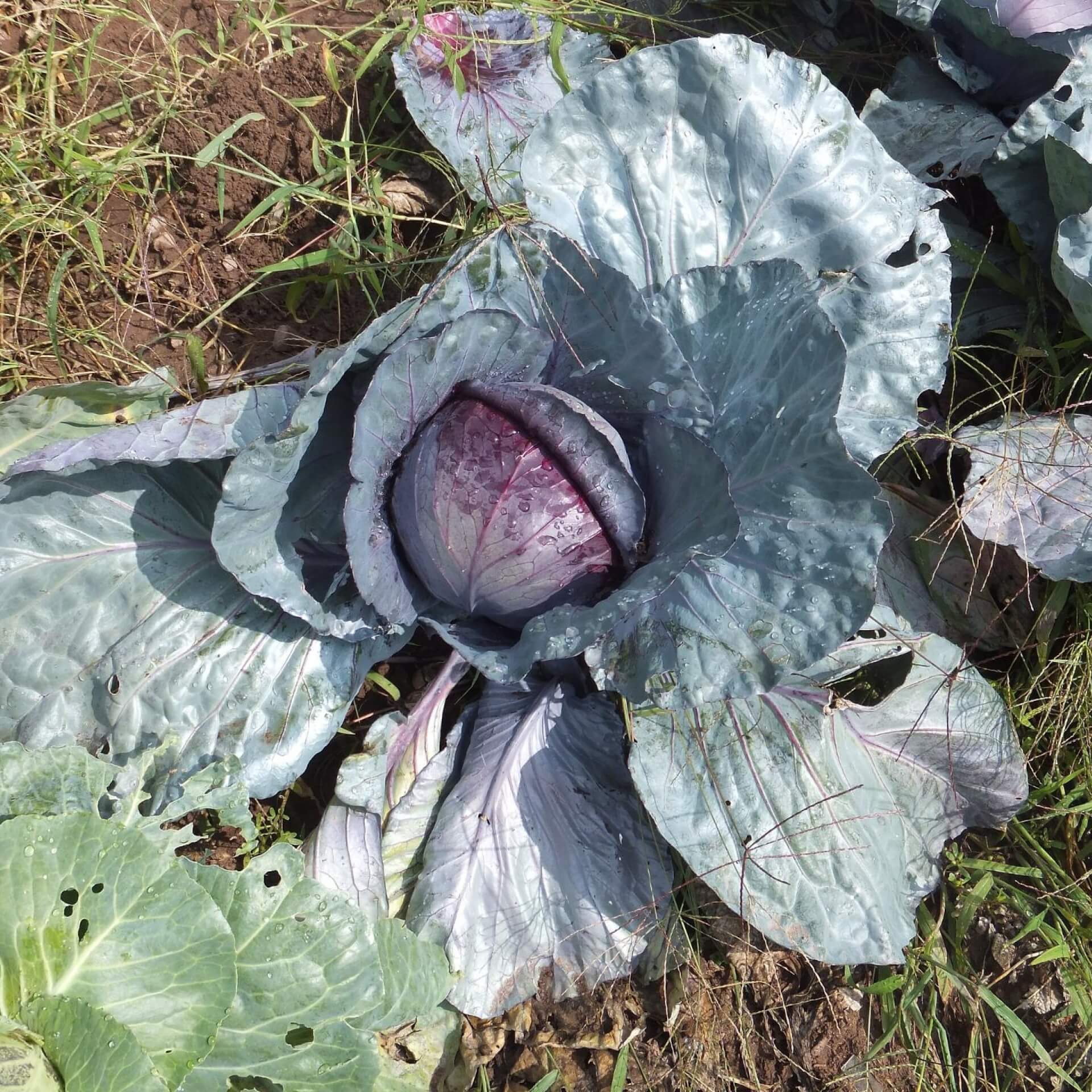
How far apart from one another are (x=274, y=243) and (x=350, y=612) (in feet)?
4.53

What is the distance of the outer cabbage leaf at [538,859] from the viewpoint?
2420 millimetres

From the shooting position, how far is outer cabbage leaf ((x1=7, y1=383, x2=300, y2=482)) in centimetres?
201

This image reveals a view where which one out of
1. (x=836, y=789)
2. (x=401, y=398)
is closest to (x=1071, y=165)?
(x=836, y=789)

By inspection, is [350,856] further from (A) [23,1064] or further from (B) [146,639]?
(A) [23,1064]

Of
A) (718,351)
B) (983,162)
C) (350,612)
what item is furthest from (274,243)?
(983,162)

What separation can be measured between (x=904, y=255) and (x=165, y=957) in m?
2.44

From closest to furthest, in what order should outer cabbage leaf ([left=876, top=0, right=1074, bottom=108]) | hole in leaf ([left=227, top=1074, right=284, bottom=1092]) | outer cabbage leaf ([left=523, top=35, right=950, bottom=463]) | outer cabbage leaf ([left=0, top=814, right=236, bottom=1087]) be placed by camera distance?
outer cabbage leaf ([left=0, top=814, right=236, bottom=1087]) < hole in leaf ([left=227, top=1074, right=284, bottom=1092]) < outer cabbage leaf ([left=523, top=35, right=950, bottom=463]) < outer cabbage leaf ([left=876, top=0, right=1074, bottom=108])

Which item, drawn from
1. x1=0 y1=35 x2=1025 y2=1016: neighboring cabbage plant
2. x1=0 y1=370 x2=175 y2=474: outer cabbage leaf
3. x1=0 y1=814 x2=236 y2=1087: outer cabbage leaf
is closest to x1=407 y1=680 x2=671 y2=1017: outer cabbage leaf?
x1=0 y1=35 x2=1025 y2=1016: neighboring cabbage plant

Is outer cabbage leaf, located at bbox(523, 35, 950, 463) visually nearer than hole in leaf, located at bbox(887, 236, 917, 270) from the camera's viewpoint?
Yes

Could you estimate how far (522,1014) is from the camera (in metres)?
2.59

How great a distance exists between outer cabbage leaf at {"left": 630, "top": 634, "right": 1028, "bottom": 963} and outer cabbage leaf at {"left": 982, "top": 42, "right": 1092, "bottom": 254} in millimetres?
1308

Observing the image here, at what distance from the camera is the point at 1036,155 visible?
2.76 metres

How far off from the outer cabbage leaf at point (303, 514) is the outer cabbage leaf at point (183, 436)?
0.12 metres

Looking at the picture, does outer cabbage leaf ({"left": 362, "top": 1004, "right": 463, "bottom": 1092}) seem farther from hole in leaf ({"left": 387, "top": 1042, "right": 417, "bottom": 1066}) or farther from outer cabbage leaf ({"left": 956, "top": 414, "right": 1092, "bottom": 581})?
outer cabbage leaf ({"left": 956, "top": 414, "right": 1092, "bottom": 581})
